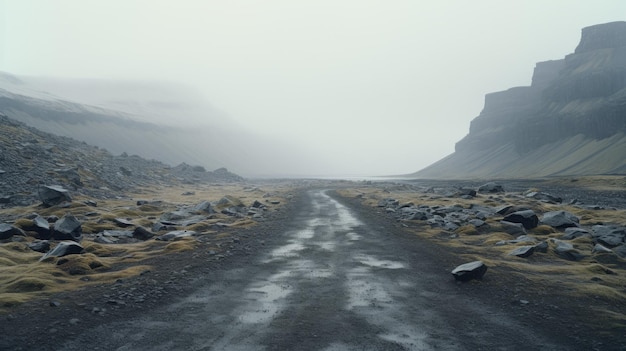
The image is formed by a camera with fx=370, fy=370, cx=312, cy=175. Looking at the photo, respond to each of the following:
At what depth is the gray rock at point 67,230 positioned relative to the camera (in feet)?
78.8

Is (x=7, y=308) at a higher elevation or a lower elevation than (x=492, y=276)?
lower

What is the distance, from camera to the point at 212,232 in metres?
29.2

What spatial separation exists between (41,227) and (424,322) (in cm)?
2482

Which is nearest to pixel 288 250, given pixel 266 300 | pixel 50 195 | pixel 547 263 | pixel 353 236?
pixel 353 236

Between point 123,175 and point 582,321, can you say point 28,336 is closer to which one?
point 582,321

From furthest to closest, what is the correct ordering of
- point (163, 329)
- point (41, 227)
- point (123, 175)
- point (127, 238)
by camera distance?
point (123, 175)
point (127, 238)
point (41, 227)
point (163, 329)

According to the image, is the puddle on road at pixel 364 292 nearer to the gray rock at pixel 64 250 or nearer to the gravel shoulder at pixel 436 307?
the gravel shoulder at pixel 436 307

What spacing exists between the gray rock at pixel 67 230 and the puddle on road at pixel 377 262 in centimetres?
1836

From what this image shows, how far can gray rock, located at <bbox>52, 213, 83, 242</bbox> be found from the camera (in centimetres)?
2403

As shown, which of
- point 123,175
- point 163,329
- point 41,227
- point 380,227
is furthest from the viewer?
point 123,175

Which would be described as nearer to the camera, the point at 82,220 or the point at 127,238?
the point at 127,238

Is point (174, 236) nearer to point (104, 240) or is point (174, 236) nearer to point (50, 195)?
point (104, 240)

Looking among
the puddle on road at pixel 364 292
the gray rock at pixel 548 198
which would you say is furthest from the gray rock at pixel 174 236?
the gray rock at pixel 548 198

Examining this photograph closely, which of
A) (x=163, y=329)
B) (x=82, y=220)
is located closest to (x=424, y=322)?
(x=163, y=329)
